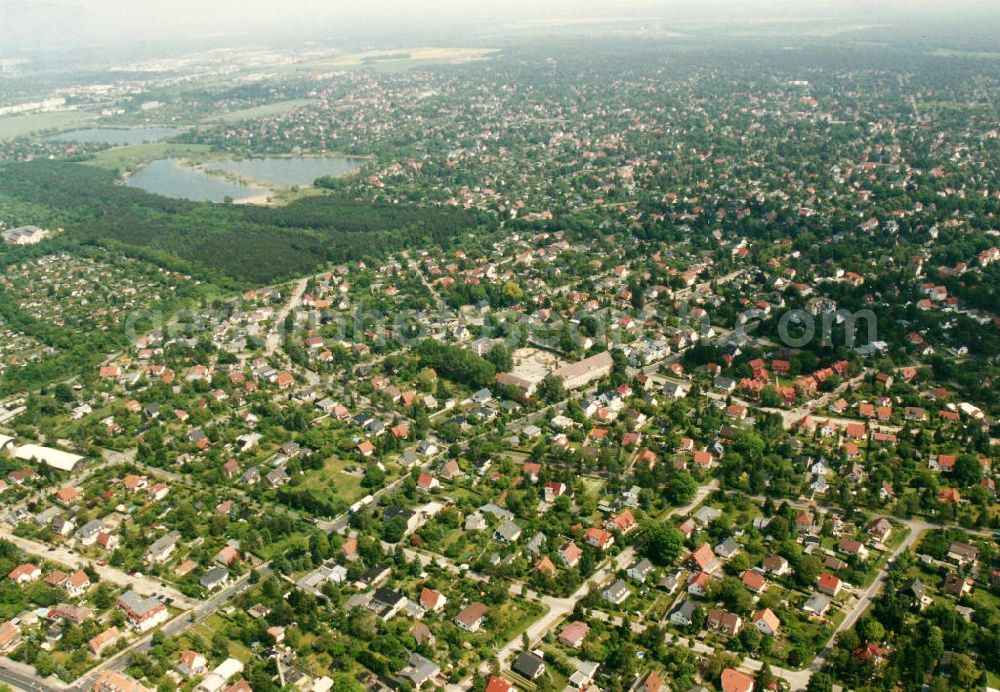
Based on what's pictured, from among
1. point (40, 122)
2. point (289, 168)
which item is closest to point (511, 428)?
point (289, 168)

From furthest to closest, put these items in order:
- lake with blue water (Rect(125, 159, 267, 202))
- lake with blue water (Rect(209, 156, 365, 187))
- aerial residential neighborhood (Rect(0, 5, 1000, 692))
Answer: lake with blue water (Rect(209, 156, 365, 187)) → lake with blue water (Rect(125, 159, 267, 202)) → aerial residential neighborhood (Rect(0, 5, 1000, 692))

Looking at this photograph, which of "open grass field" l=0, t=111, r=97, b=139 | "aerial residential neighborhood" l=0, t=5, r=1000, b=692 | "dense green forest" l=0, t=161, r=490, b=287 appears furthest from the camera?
"open grass field" l=0, t=111, r=97, b=139

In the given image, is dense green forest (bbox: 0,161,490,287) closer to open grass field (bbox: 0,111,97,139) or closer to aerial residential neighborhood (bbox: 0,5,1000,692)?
aerial residential neighborhood (bbox: 0,5,1000,692)

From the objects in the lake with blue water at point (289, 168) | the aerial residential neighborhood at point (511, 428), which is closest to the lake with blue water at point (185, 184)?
the aerial residential neighborhood at point (511, 428)

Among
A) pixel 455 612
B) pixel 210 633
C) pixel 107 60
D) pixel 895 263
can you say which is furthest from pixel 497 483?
pixel 107 60

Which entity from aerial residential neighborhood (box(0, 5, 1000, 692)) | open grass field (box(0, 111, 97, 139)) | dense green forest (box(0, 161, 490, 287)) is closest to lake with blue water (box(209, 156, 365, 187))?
aerial residential neighborhood (box(0, 5, 1000, 692))

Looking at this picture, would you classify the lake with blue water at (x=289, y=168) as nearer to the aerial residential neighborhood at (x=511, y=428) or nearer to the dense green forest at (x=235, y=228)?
the aerial residential neighborhood at (x=511, y=428)

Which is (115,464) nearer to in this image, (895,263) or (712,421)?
(712,421)

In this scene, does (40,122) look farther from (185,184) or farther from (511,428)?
(511,428)
